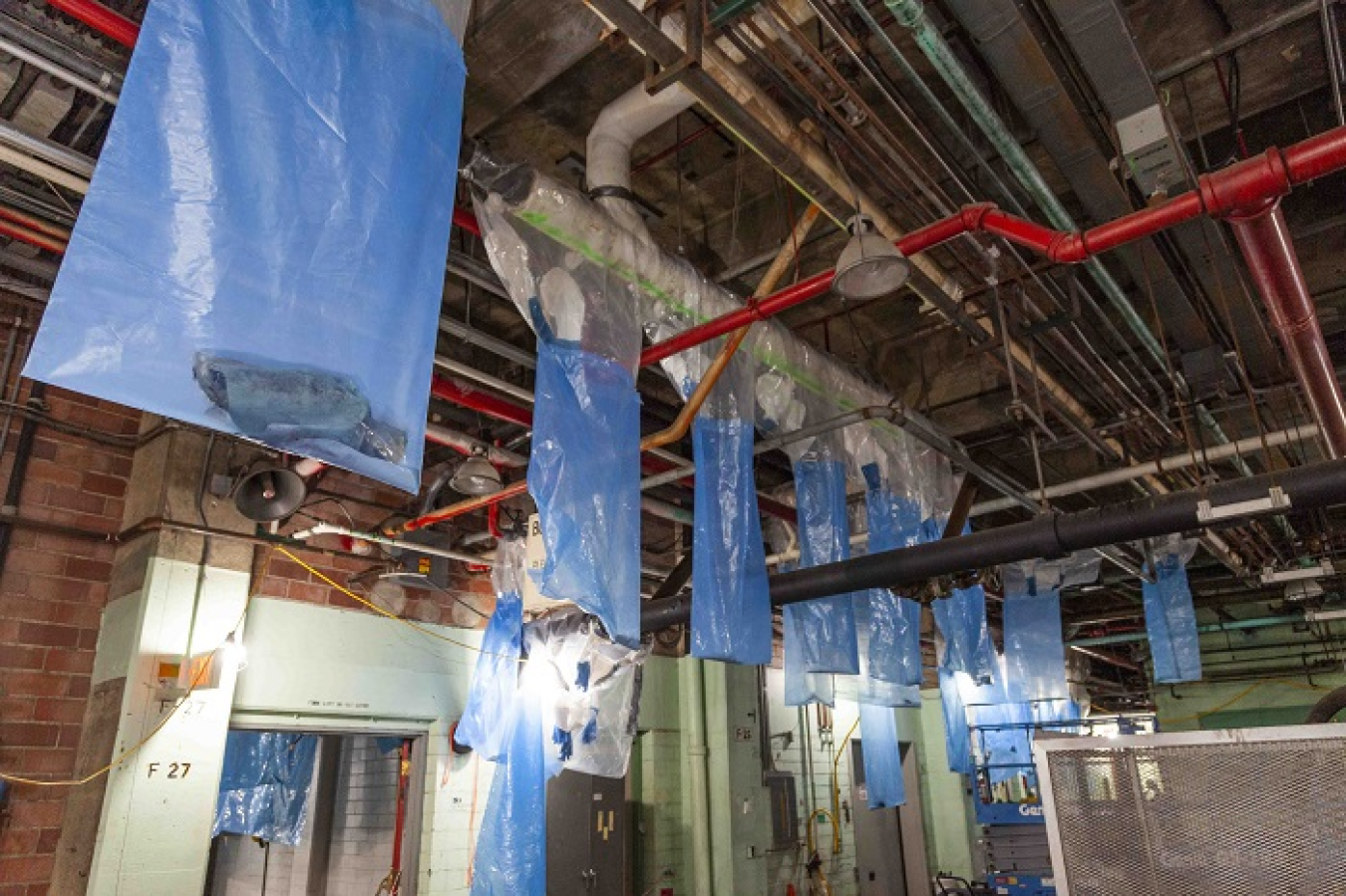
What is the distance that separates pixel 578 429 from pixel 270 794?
17.3 ft

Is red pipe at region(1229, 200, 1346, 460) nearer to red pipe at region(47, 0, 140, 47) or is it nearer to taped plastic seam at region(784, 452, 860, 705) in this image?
taped plastic seam at region(784, 452, 860, 705)

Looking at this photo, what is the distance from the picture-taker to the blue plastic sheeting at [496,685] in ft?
15.0

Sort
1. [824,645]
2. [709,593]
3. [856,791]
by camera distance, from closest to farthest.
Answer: [709,593]
[824,645]
[856,791]

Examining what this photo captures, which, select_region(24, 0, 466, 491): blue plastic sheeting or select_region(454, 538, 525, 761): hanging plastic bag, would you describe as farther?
select_region(454, 538, 525, 761): hanging plastic bag

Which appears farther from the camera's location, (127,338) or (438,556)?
(438,556)

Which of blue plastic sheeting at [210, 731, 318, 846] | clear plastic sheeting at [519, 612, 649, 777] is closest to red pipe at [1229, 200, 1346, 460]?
clear plastic sheeting at [519, 612, 649, 777]

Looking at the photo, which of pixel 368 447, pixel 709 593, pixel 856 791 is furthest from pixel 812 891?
pixel 368 447

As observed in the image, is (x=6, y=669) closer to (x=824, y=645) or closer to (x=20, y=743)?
(x=20, y=743)

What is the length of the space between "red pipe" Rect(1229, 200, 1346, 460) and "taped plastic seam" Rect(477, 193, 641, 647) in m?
1.69

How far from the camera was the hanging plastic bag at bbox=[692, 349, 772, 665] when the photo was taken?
9.18ft

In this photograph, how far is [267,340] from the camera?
1234mm

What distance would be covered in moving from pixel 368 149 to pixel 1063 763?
207 cm

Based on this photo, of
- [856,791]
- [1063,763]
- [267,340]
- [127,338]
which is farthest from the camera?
[856,791]

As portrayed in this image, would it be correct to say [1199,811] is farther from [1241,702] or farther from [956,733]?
[1241,702]
